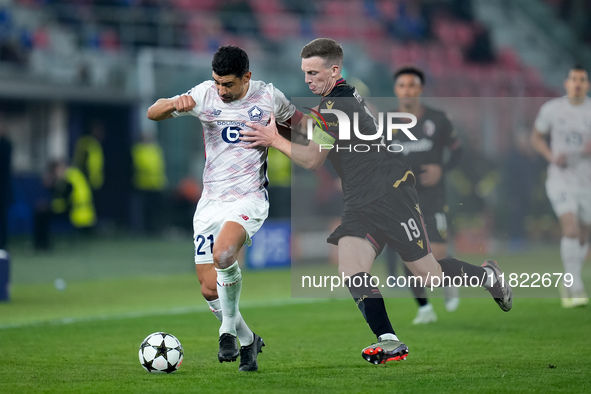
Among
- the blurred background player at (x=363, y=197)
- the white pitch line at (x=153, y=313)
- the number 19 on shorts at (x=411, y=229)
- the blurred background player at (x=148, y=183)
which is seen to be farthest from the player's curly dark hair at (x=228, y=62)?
the blurred background player at (x=148, y=183)

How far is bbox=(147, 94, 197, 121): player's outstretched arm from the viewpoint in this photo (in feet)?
20.5

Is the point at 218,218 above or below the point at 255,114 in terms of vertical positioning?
below

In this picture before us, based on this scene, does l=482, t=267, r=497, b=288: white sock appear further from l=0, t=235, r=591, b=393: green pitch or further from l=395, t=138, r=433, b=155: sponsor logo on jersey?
l=395, t=138, r=433, b=155: sponsor logo on jersey

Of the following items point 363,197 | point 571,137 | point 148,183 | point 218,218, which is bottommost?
point 218,218

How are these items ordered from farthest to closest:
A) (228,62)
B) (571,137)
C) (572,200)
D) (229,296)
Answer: (571,137), (572,200), (229,296), (228,62)

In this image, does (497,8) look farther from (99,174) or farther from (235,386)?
(235,386)

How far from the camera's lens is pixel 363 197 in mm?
6418

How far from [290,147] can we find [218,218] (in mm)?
732

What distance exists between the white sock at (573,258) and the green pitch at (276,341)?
1.06 ft

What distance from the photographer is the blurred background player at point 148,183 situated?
65.1 ft

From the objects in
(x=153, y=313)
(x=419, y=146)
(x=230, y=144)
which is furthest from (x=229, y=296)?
(x=153, y=313)

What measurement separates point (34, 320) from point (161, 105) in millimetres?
4191

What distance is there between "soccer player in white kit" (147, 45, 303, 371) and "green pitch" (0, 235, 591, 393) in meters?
0.40

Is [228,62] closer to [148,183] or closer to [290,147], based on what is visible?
[290,147]
